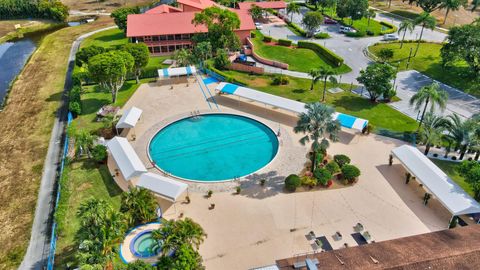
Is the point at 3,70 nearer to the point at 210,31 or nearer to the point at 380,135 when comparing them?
the point at 210,31

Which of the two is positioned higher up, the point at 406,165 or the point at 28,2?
the point at 28,2

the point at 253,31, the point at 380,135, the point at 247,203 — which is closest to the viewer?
the point at 247,203

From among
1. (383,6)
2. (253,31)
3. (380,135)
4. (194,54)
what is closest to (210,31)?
(194,54)

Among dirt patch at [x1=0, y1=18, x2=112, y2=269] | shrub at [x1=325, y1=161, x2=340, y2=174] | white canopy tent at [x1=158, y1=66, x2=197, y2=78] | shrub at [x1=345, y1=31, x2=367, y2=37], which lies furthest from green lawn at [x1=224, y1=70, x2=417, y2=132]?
dirt patch at [x1=0, y1=18, x2=112, y2=269]

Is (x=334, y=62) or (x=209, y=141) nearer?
(x=209, y=141)

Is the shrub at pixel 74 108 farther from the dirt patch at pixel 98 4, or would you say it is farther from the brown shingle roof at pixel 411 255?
the dirt patch at pixel 98 4

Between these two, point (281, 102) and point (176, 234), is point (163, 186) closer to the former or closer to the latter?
point (176, 234)

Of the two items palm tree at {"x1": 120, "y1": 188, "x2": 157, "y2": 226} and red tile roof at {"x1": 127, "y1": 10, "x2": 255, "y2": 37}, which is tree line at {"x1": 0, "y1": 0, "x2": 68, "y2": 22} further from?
palm tree at {"x1": 120, "y1": 188, "x2": 157, "y2": 226}
